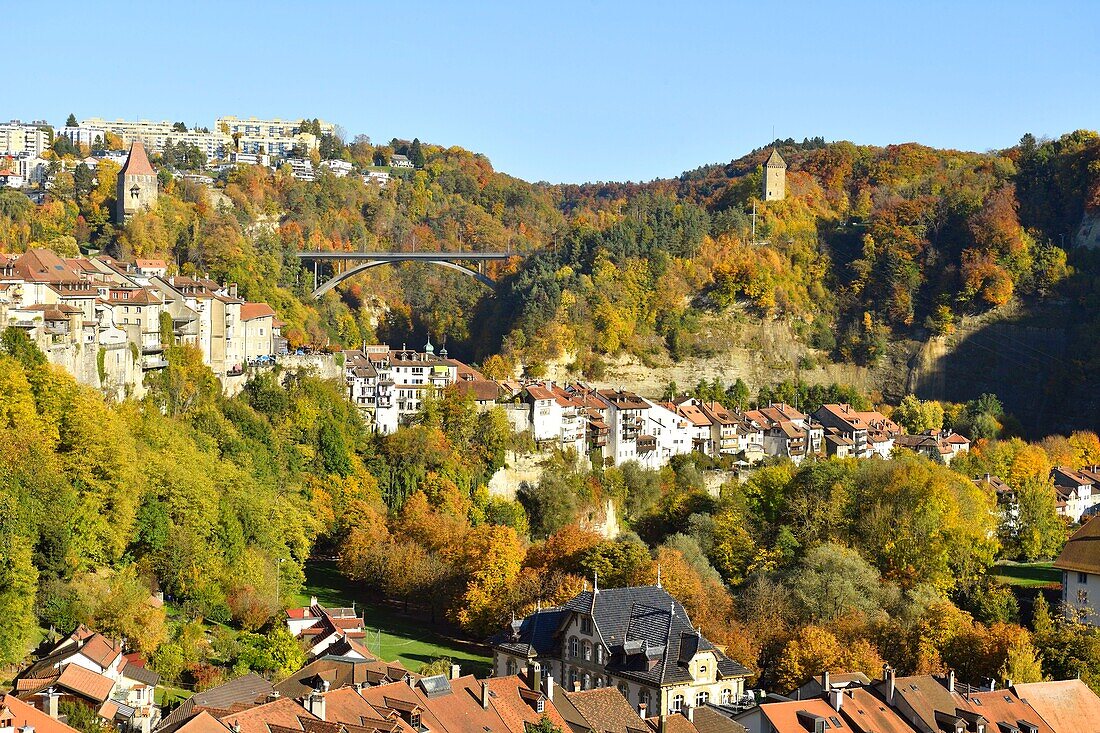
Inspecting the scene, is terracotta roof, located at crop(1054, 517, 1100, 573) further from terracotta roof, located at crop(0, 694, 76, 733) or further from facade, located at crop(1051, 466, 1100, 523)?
terracotta roof, located at crop(0, 694, 76, 733)

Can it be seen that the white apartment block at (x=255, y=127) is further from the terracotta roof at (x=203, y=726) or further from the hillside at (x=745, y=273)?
the terracotta roof at (x=203, y=726)

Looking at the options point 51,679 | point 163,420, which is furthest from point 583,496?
point 51,679

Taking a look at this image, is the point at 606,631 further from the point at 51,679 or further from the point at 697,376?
the point at 697,376

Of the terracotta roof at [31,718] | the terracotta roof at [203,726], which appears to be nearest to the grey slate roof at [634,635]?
the terracotta roof at [203,726]

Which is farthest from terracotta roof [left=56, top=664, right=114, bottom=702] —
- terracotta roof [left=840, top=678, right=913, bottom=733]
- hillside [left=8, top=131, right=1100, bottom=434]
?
hillside [left=8, top=131, right=1100, bottom=434]

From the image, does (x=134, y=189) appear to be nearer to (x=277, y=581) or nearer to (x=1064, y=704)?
(x=277, y=581)

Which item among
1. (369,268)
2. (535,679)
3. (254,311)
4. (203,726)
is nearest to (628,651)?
(535,679)
